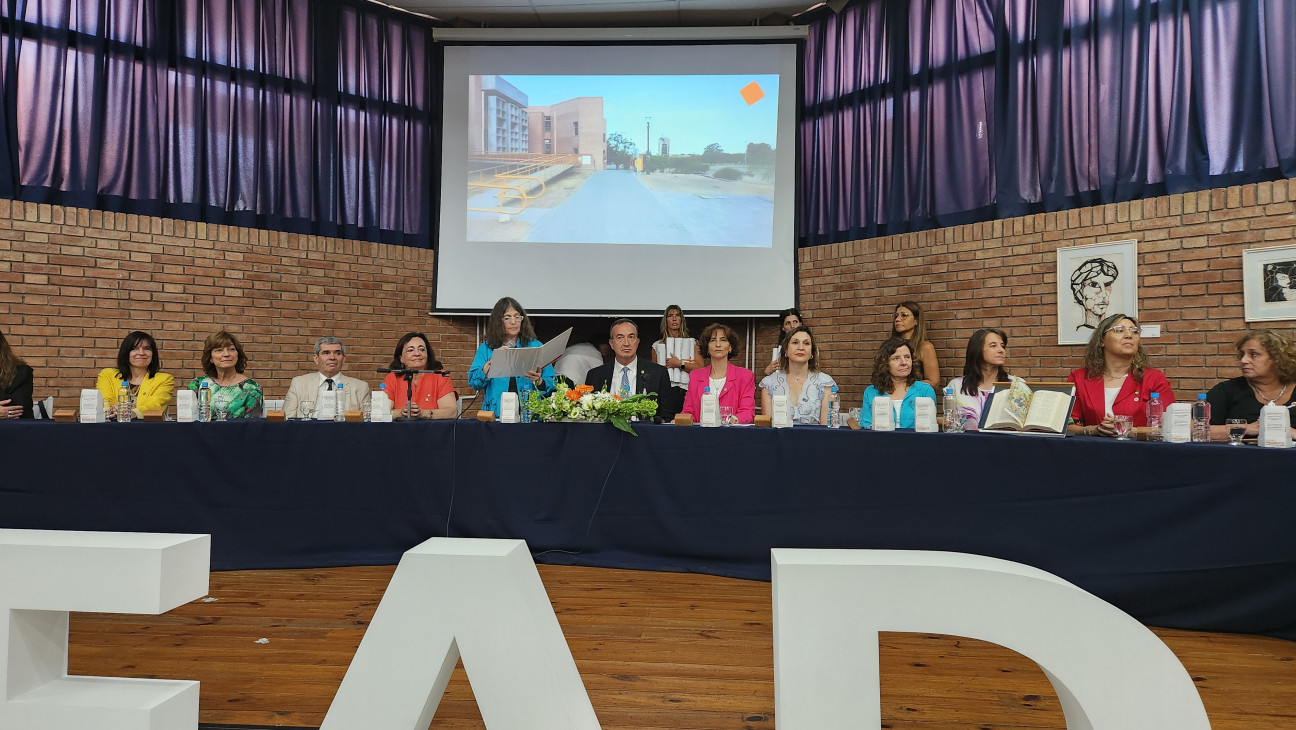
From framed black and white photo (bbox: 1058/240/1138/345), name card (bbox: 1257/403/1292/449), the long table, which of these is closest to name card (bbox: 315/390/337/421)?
the long table

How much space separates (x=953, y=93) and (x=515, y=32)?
3.48m

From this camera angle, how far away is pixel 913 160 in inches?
238

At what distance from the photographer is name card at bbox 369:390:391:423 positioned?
386 centimetres

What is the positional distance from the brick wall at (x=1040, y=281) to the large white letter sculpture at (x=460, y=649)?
4.50 meters

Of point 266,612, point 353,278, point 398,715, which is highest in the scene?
point 353,278

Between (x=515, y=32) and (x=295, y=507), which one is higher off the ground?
(x=515, y=32)

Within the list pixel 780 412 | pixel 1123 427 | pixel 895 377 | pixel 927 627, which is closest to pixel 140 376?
pixel 780 412

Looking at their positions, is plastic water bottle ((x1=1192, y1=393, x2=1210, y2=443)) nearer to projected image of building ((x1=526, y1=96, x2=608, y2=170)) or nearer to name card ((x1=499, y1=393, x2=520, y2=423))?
name card ((x1=499, y1=393, x2=520, y2=423))

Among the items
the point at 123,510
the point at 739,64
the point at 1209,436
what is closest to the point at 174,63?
the point at 123,510

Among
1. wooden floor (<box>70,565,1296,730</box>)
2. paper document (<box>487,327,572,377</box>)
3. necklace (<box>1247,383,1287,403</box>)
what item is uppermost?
paper document (<box>487,327,572,377</box>)

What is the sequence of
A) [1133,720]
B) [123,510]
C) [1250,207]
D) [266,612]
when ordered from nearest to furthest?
[1133,720] → [266,612] → [123,510] → [1250,207]

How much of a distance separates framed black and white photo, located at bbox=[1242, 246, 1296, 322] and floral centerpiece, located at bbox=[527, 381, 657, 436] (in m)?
3.35

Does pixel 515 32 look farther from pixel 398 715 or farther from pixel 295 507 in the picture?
pixel 398 715

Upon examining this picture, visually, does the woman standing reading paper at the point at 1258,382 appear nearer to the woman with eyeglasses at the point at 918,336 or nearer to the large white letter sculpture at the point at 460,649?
the woman with eyeglasses at the point at 918,336
